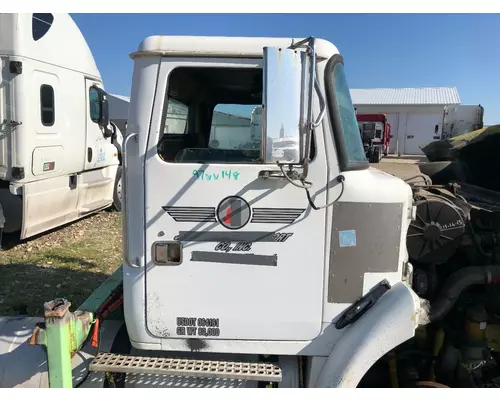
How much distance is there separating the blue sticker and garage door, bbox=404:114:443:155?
38295 millimetres

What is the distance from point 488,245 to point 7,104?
6.09 meters

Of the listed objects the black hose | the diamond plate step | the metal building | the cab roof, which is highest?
the metal building

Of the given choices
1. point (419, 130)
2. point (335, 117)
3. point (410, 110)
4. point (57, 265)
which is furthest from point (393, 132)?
point (335, 117)

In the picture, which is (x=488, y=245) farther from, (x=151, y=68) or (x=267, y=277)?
(x=151, y=68)

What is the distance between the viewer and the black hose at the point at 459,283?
283cm

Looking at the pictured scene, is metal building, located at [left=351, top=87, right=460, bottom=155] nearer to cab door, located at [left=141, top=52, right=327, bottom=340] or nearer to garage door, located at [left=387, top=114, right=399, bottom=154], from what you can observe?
garage door, located at [left=387, top=114, right=399, bottom=154]

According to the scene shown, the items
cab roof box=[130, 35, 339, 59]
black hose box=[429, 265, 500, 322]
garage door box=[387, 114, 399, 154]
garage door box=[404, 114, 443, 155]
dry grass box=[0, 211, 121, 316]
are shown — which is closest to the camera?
cab roof box=[130, 35, 339, 59]

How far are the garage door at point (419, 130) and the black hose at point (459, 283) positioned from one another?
37438 mm

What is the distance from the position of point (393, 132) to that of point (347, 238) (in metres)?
39.9

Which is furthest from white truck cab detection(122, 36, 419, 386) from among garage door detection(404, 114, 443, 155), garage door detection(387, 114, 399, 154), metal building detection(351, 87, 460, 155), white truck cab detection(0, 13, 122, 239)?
garage door detection(404, 114, 443, 155)

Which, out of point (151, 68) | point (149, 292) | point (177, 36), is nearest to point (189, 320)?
point (149, 292)

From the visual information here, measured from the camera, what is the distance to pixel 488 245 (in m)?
3.13

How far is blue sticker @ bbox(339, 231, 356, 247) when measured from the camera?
2320mm

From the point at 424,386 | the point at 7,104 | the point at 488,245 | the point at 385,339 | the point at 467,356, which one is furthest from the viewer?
the point at 7,104
